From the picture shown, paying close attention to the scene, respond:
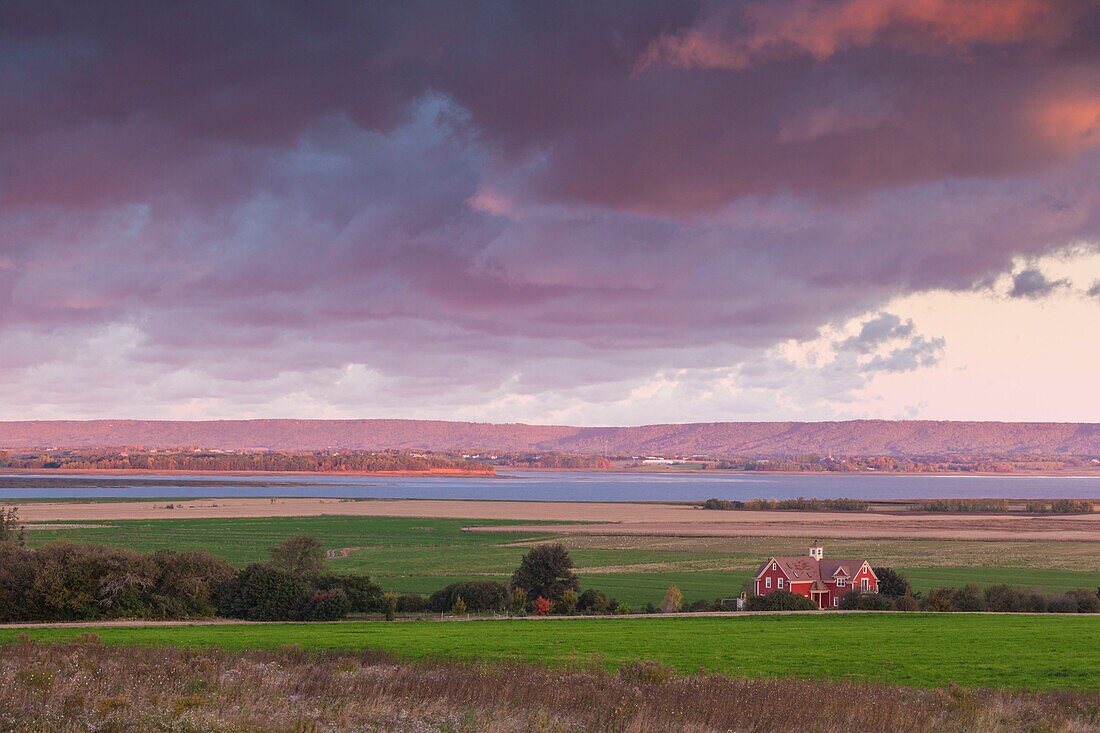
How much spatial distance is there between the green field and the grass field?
20366 millimetres

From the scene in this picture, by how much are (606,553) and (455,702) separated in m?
78.5

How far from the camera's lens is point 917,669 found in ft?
84.0

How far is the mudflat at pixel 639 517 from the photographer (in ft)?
397

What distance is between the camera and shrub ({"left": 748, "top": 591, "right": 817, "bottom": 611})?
5197cm

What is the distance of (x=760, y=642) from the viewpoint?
106 ft

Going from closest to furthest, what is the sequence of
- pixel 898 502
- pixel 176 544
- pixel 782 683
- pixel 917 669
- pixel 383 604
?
pixel 782 683 → pixel 917 669 → pixel 383 604 → pixel 176 544 → pixel 898 502

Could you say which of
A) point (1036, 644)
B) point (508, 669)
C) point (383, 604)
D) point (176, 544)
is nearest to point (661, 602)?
point (383, 604)

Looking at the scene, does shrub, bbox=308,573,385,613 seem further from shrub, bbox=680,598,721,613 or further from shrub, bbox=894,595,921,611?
shrub, bbox=894,595,921,611

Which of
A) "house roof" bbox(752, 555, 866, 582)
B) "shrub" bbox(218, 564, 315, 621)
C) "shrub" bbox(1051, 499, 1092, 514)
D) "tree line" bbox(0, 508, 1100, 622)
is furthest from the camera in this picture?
"shrub" bbox(1051, 499, 1092, 514)

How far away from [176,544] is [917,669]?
81.1 meters

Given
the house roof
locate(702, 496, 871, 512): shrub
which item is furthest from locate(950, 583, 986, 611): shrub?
locate(702, 496, 871, 512): shrub

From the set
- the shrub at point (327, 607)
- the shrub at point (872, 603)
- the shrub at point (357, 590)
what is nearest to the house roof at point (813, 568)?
the shrub at point (872, 603)

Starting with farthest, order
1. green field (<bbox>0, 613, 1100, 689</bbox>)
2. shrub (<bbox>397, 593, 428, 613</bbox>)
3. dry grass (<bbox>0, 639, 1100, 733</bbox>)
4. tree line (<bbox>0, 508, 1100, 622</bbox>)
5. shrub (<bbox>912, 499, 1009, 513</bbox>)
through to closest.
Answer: shrub (<bbox>912, 499, 1009, 513</bbox>), shrub (<bbox>397, 593, 428, 613</bbox>), tree line (<bbox>0, 508, 1100, 622</bbox>), green field (<bbox>0, 613, 1100, 689</bbox>), dry grass (<bbox>0, 639, 1100, 733</bbox>)

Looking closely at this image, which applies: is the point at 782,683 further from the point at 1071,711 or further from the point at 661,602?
the point at 661,602
